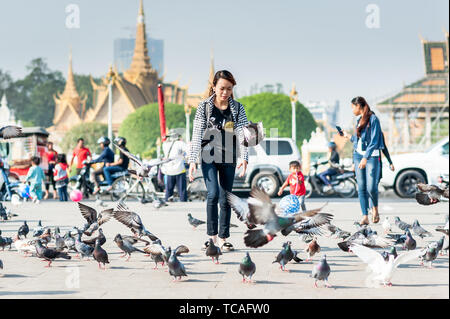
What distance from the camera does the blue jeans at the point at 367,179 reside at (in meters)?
8.47

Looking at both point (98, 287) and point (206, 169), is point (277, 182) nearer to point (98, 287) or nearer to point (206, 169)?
point (206, 169)

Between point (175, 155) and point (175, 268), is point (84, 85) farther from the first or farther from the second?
point (175, 268)

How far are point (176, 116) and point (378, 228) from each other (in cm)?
5172

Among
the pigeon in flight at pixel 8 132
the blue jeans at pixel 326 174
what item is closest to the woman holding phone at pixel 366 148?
the pigeon in flight at pixel 8 132

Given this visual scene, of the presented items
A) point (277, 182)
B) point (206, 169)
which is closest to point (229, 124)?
point (206, 169)

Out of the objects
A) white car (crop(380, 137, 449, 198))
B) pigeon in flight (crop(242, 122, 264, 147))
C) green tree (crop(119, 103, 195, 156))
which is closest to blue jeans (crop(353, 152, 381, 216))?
pigeon in flight (crop(242, 122, 264, 147))

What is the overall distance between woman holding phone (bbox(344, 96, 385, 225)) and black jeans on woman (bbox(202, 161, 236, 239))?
2805mm

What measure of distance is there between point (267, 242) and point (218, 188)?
79.4 inches

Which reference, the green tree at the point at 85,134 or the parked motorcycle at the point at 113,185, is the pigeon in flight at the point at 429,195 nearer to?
the parked motorcycle at the point at 113,185

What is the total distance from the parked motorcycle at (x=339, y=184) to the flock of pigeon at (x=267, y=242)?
8.99 m

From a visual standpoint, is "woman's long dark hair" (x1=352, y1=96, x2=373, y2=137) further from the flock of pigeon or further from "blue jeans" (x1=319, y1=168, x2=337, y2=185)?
"blue jeans" (x1=319, y1=168, x2=337, y2=185)

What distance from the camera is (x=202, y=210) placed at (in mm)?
11648

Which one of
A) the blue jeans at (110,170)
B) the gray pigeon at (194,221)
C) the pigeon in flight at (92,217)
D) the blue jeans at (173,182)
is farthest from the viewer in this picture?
the blue jeans at (110,170)

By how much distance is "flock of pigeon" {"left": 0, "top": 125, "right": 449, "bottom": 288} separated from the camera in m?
4.20
